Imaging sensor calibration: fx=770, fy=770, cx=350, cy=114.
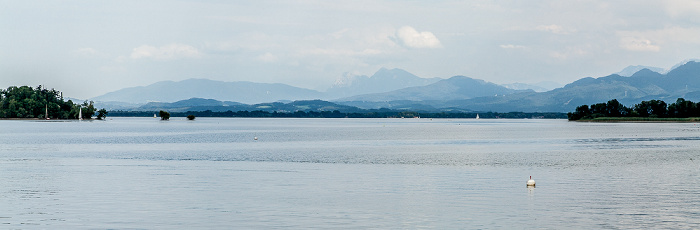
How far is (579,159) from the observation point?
8619 centimetres

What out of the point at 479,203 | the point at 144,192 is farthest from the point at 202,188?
the point at 479,203

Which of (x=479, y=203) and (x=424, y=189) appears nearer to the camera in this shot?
(x=479, y=203)

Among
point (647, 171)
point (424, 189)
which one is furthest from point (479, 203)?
point (647, 171)

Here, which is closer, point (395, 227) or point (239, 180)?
point (395, 227)

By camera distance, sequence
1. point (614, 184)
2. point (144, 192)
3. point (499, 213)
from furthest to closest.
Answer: point (614, 184)
point (144, 192)
point (499, 213)

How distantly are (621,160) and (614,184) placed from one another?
3036 cm

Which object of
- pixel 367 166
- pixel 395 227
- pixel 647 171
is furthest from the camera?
pixel 367 166

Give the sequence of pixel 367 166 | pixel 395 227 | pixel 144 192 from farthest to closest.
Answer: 1. pixel 367 166
2. pixel 144 192
3. pixel 395 227

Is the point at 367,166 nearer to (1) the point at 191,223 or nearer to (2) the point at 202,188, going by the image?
(2) the point at 202,188

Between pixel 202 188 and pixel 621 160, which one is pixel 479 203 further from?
pixel 621 160

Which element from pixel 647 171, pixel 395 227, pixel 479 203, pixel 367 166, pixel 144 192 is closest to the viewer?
pixel 395 227

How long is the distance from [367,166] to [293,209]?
33147mm

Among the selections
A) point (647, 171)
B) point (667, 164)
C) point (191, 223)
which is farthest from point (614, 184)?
point (191, 223)

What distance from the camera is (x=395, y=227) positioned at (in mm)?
35156
